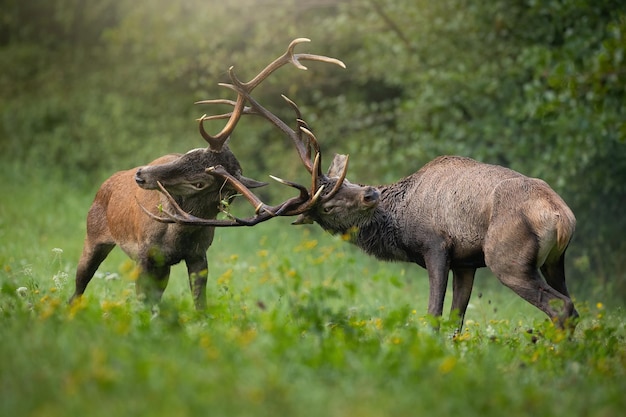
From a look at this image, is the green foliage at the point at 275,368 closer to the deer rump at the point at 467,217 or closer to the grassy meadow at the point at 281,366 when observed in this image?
the grassy meadow at the point at 281,366

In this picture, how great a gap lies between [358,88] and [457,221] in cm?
1009

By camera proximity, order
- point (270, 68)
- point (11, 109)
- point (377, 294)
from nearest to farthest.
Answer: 1. point (270, 68)
2. point (377, 294)
3. point (11, 109)

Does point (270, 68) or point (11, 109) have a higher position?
point (270, 68)

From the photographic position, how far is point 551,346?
5793mm

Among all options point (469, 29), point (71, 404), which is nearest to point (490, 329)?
point (71, 404)

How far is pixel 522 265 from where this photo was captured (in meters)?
6.52

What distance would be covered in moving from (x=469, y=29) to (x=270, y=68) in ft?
17.8

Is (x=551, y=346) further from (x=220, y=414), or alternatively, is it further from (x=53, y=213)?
(x=53, y=213)

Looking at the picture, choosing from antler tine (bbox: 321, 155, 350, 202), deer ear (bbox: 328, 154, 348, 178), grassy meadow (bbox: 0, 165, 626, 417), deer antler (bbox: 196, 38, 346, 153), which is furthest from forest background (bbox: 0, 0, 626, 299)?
grassy meadow (bbox: 0, 165, 626, 417)

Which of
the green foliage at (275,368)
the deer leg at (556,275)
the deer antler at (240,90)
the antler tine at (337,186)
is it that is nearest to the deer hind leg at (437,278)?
the deer leg at (556,275)

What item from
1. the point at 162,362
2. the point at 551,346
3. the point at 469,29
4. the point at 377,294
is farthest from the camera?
the point at 469,29

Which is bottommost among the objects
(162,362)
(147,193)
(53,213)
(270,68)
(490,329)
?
(53,213)

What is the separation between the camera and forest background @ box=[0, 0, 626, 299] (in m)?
10.3

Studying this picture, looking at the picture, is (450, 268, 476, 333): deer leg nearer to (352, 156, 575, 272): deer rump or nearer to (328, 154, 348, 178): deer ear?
(352, 156, 575, 272): deer rump
